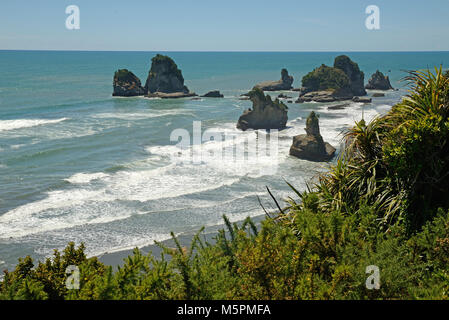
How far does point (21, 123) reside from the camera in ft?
189

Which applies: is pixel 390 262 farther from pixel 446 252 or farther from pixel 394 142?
pixel 394 142

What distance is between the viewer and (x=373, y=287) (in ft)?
19.1

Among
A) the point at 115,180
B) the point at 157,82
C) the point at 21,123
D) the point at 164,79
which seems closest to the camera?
the point at 115,180

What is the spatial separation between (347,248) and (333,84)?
8898 centimetres

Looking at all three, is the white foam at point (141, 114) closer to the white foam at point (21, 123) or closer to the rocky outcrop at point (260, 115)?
the white foam at point (21, 123)

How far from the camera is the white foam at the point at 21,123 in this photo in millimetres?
55094

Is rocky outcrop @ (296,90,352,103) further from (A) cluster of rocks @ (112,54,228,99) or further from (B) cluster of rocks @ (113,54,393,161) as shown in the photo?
(A) cluster of rocks @ (112,54,228,99)

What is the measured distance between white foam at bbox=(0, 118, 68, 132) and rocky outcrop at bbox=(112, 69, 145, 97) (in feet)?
112

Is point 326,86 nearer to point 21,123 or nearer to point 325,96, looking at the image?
point 325,96

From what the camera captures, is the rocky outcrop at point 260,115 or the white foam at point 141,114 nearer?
the rocky outcrop at point 260,115

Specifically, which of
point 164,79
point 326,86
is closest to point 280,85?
point 326,86

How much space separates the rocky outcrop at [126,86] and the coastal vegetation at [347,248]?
3475 inches

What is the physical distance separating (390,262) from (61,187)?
29069mm

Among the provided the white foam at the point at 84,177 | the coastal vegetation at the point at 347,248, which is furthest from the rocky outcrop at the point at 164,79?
the coastal vegetation at the point at 347,248
